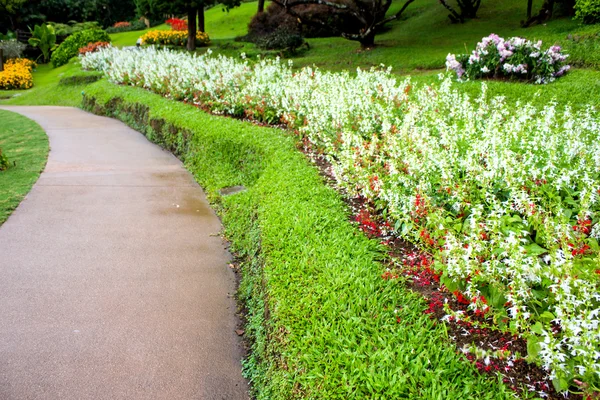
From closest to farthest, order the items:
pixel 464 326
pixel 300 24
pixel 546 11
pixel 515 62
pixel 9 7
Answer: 1. pixel 464 326
2. pixel 515 62
3. pixel 546 11
4. pixel 300 24
5. pixel 9 7

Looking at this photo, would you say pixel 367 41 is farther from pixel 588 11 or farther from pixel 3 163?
pixel 3 163

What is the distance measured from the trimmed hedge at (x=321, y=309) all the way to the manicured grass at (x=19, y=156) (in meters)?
2.85

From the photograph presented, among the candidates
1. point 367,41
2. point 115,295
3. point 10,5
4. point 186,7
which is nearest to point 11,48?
point 10,5

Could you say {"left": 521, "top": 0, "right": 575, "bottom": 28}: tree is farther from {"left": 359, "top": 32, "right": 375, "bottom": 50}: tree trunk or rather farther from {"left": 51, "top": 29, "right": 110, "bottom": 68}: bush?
{"left": 51, "top": 29, "right": 110, "bottom": 68}: bush

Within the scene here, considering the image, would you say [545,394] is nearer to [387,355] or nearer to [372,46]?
[387,355]

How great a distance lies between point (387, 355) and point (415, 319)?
423mm

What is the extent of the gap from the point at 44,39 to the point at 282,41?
18.1 m

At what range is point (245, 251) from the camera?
5.04 meters

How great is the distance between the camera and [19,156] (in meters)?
8.30

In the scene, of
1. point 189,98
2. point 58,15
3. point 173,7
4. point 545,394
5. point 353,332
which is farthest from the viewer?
point 58,15

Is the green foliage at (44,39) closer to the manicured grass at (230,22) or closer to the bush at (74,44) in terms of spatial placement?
the bush at (74,44)

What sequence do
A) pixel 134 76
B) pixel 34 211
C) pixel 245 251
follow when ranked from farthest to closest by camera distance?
pixel 134 76 → pixel 34 211 → pixel 245 251

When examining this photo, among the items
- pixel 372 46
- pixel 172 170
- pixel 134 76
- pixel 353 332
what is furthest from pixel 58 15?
pixel 353 332

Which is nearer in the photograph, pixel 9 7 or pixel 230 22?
pixel 9 7
